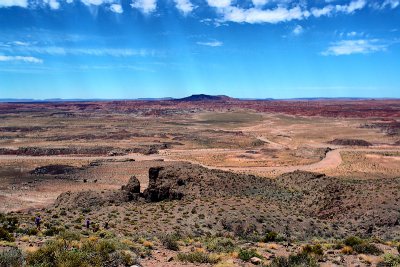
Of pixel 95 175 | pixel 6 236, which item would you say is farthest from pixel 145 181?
pixel 6 236

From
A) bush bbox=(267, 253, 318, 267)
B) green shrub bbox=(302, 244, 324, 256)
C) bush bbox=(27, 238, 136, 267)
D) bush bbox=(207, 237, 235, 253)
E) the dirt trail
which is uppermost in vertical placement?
bush bbox=(27, 238, 136, 267)

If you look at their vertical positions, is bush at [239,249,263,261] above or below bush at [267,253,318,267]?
below

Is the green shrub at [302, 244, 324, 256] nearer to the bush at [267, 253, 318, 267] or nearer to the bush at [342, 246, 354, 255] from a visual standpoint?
the bush at [342, 246, 354, 255]

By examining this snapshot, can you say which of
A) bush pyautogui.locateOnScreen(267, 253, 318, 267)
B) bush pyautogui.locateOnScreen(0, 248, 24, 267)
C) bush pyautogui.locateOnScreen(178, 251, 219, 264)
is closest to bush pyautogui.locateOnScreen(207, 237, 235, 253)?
bush pyautogui.locateOnScreen(178, 251, 219, 264)

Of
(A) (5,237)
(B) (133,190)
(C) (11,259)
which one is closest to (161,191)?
(B) (133,190)

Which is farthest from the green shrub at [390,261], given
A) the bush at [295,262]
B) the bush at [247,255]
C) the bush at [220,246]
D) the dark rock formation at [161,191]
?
the dark rock formation at [161,191]

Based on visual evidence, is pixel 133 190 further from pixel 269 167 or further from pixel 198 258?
pixel 269 167

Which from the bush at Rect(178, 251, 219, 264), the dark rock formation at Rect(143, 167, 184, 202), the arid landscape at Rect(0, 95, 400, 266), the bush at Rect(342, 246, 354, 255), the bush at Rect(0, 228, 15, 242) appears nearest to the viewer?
the bush at Rect(178, 251, 219, 264)

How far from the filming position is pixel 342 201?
1174 inches

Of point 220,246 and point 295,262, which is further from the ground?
point 295,262

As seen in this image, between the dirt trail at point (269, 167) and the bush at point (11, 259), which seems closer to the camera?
the bush at point (11, 259)

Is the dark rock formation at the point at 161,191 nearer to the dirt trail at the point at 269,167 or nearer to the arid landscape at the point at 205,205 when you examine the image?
the arid landscape at the point at 205,205

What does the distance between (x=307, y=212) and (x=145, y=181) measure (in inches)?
1034

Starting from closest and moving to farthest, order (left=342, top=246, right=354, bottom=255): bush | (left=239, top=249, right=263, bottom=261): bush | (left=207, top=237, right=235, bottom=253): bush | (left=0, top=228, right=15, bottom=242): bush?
(left=239, top=249, right=263, bottom=261): bush → (left=342, top=246, right=354, bottom=255): bush → (left=207, top=237, right=235, bottom=253): bush → (left=0, top=228, right=15, bottom=242): bush
